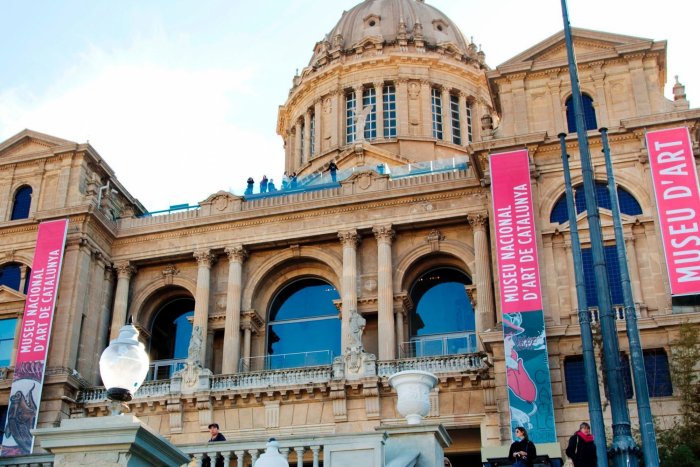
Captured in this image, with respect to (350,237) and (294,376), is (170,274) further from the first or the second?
(294,376)

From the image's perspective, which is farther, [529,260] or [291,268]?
[291,268]

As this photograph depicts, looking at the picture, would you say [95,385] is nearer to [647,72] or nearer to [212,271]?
[212,271]

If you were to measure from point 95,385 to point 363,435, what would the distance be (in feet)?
77.5

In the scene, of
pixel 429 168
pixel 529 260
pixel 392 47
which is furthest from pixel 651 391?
pixel 392 47

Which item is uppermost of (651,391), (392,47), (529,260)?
(392,47)

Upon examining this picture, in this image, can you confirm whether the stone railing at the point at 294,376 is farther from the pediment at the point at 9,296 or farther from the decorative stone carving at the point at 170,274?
the decorative stone carving at the point at 170,274

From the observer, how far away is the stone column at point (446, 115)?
5116 cm

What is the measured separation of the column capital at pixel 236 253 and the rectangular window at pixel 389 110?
16378 mm

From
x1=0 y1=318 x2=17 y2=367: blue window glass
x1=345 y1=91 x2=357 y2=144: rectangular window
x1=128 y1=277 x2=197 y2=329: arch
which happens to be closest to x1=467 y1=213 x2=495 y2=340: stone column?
x1=128 y1=277 x2=197 y2=329: arch

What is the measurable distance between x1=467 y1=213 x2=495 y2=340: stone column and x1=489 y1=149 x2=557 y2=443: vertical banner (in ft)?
8.03

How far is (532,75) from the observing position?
3444 centimetres

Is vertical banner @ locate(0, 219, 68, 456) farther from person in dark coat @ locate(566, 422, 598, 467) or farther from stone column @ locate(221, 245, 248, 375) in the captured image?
→ person in dark coat @ locate(566, 422, 598, 467)

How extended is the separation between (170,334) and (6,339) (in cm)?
654

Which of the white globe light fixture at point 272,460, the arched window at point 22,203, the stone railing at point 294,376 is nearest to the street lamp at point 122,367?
the white globe light fixture at point 272,460
